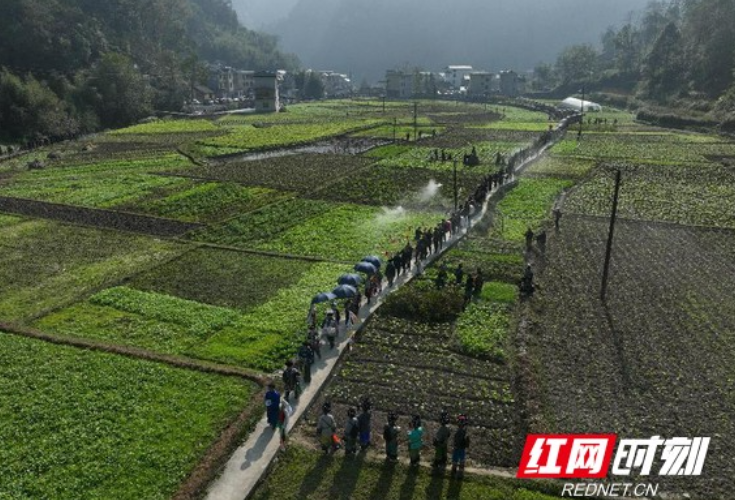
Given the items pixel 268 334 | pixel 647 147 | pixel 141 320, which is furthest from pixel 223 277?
pixel 647 147

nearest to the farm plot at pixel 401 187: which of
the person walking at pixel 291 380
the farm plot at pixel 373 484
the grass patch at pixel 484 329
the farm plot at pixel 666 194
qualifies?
the farm plot at pixel 666 194

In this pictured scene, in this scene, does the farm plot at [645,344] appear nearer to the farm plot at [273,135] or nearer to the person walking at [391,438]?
the person walking at [391,438]

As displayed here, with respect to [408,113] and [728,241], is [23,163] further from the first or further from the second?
[408,113]

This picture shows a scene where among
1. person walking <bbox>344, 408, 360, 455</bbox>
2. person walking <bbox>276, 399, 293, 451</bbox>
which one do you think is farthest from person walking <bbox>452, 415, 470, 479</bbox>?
person walking <bbox>276, 399, 293, 451</bbox>

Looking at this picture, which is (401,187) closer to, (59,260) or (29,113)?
(59,260)

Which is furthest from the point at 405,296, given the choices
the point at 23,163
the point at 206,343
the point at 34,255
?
the point at 23,163

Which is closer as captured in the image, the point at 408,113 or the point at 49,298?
the point at 49,298

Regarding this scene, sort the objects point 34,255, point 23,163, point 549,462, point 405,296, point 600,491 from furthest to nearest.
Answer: point 23,163, point 34,255, point 405,296, point 549,462, point 600,491
